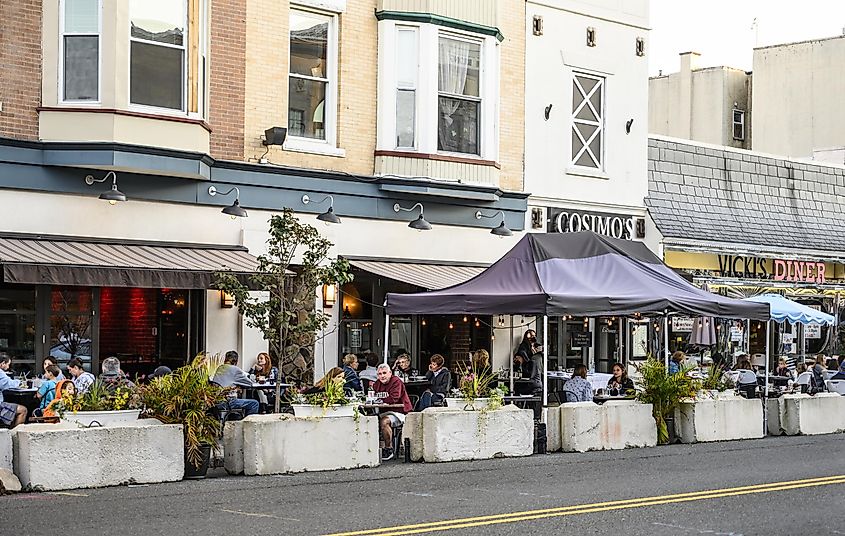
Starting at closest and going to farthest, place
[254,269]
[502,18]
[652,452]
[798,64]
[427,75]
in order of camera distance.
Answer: [652,452] → [254,269] → [427,75] → [502,18] → [798,64]

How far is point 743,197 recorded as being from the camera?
2806 cm

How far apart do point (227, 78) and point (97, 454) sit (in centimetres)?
830

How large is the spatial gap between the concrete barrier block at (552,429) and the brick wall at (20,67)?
794cm

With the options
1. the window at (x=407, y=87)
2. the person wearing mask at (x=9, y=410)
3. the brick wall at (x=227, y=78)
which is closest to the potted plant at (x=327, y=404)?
the person wearing mask at (x=9, y=410)

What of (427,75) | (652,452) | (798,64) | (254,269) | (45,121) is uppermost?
(798,64)

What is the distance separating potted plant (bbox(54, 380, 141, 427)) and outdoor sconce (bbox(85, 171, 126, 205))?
170 inches

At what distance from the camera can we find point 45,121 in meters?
17.6

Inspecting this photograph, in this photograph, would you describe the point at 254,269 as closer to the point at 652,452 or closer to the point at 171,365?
the point at 171,365

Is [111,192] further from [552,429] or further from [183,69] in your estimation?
[552,429]

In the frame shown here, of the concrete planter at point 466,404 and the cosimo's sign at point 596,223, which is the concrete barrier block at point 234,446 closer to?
the concrete planter at point 466,404

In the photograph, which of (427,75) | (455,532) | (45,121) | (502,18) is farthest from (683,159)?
(455,532)

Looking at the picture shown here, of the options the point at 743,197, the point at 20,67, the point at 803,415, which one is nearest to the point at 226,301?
the point at 20,67

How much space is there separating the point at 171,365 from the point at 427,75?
6.40 metres

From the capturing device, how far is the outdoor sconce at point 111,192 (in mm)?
17453
